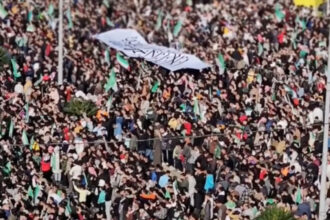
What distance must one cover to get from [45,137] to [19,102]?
280 cm

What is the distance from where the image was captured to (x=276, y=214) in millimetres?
35094

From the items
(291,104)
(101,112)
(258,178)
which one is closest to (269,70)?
(291,104)

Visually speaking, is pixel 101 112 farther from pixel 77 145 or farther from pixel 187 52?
pixel 187 52

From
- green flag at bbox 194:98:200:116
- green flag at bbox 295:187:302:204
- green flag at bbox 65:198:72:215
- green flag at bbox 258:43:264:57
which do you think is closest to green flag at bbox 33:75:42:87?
green flag at bbox 194:98:200:116

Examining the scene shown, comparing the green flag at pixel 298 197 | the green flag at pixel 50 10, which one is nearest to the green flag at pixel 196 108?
the green flag at pixel 298 197

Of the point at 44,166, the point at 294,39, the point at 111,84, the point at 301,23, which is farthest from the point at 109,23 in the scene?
the point at 44,166

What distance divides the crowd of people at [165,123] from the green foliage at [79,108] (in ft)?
0.52

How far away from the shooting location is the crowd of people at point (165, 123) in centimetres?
3728

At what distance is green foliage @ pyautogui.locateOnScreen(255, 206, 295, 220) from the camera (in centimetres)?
3506

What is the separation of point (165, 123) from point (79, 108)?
248 centimetres

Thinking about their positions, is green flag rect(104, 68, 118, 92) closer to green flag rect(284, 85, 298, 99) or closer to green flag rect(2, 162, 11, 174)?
green flag rect(284, 85, 298, 99)

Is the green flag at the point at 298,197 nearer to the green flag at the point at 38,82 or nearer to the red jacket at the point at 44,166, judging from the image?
the red jacket at the point at 44,166

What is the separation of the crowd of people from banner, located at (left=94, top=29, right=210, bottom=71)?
0.28 m

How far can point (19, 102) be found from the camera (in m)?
43.5
